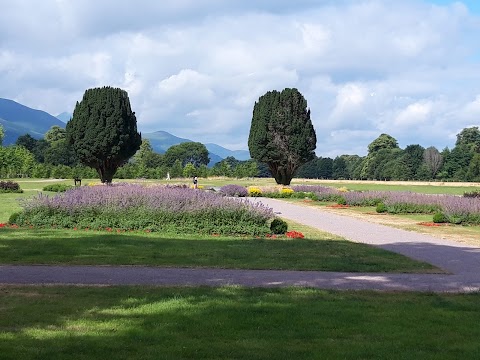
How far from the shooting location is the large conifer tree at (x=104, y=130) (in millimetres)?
38781

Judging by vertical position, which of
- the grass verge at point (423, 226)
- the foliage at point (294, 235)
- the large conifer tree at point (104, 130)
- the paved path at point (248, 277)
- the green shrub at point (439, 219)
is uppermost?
the large conifer tree at point (104, 130)

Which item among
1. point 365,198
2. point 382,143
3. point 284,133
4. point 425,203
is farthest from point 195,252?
point 382,143

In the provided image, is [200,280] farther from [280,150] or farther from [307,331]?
[280,150]

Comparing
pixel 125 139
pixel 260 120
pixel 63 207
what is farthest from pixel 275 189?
pixel 63 207

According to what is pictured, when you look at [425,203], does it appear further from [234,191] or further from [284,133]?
[284,133]

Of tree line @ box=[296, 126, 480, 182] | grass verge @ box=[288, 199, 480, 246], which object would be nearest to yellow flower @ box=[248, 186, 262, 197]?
grass verge @ box=[288, 199, 480, 246]

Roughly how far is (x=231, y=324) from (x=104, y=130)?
115 ft

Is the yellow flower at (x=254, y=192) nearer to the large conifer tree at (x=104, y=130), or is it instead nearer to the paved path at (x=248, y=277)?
the large conifer tree at (x=104, y=130)

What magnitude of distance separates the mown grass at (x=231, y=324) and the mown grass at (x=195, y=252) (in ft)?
8.13

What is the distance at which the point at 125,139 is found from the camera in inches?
1558

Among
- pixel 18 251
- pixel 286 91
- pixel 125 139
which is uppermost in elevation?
pixel 286 91

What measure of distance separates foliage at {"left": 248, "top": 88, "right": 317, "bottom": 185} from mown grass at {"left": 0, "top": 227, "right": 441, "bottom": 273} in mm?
28756

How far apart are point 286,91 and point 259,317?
39.5 meters

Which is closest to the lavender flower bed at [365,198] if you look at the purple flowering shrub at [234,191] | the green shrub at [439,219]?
the green shrub at [439,219]
